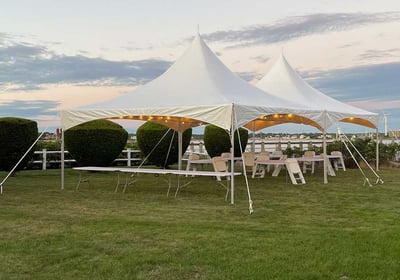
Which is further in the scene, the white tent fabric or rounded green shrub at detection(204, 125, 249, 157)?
rounded green shrub at detection(204, 125, 249, 157)

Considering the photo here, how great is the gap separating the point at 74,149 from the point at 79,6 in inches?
199

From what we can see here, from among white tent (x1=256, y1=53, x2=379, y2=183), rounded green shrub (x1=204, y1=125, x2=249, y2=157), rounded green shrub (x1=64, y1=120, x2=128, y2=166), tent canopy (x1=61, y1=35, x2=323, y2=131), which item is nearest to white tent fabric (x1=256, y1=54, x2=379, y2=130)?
white tent (x1=256, y1=53, x2=379, y2=183)

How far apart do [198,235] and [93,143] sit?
1143cm

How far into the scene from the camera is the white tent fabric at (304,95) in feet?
50.9

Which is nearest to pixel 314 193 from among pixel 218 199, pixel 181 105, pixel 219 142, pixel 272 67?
pixel 218 199

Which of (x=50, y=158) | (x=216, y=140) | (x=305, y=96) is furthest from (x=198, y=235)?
(x=216, y=140)

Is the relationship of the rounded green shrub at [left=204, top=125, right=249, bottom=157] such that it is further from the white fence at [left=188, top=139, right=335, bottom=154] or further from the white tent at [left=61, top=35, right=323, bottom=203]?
the white tent at [left=61, top=35, right=323, bottom=203]

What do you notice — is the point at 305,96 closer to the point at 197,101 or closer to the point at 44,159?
the point at 197,101

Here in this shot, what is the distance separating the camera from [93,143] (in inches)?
693

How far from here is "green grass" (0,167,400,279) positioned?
5250mm

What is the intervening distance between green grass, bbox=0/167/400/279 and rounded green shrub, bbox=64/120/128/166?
5.55 metres

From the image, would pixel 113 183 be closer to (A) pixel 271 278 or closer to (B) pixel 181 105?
(B) pixel 181 105

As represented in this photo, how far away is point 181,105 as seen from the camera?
11.4 meters

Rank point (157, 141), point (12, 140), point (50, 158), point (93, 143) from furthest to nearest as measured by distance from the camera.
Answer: point (50, 158) → point (157, 141) → point (93, 143) → point (12, 140)
